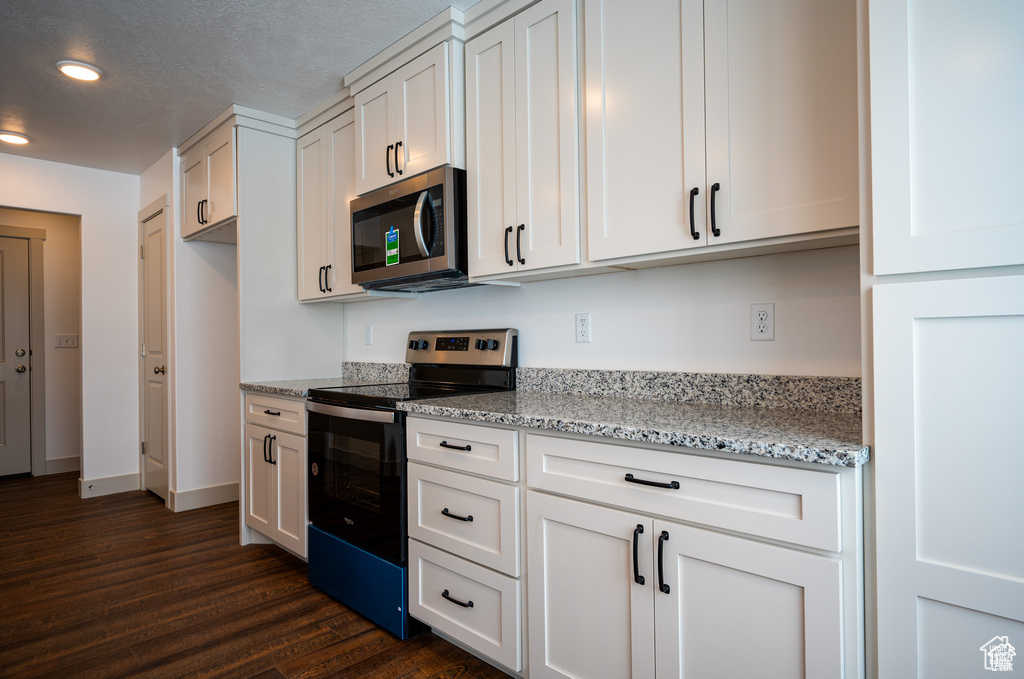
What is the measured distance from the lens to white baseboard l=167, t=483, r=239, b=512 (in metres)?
→ 3.68

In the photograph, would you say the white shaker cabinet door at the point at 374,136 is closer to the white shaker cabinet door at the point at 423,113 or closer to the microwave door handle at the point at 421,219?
the white shaker cabinet door at the point at 423,113

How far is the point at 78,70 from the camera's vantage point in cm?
259

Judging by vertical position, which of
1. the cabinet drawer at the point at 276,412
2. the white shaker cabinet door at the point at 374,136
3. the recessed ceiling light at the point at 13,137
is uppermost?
the recessed ceiling light at the point at 13,137

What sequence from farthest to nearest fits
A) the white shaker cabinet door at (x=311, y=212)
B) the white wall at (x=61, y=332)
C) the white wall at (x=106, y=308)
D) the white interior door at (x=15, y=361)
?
the white wall at (x=61, y=332) < the white interior door at (x=15, y=361) < the white wall at (x=106, y=308) < the white shaker cabinet door at (x=311, y=212)

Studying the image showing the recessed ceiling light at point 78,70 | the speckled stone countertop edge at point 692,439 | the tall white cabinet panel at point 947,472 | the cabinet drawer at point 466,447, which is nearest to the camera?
the tall white cabinet panel at point 947,472

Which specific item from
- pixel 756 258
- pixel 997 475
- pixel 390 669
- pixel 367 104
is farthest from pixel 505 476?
pixel 367 104

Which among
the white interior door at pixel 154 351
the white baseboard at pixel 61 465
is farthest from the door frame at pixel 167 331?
the white baseboard at pixel 61 465

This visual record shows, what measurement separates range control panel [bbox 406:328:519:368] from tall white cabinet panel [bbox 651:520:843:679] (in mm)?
1211

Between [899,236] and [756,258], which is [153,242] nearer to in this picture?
[756,258]

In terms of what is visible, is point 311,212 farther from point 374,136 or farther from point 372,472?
point 372,472

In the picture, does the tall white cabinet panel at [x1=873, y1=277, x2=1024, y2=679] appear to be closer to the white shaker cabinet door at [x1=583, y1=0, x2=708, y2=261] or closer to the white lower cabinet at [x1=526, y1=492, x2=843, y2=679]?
the white lower cabinet at [x1=526, y1=492, x2=843, y2=679]

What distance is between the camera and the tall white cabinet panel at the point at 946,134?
96 cm

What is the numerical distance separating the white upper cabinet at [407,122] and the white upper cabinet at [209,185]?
97cm

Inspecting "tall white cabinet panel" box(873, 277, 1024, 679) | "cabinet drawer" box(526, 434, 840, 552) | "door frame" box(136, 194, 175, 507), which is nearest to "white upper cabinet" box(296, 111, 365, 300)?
"door frame" box(136, 194, 175, 507)
